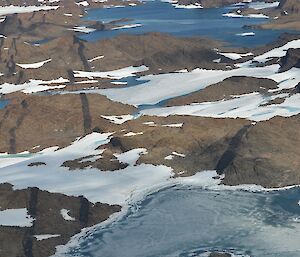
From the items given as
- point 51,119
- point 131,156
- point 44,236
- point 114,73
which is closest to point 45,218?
point 44,236

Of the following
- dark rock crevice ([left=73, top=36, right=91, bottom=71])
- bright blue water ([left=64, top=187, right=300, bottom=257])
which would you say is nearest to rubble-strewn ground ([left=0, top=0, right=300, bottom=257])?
dark rock crevice ([left=73, top=36, right=91, bottom=71])

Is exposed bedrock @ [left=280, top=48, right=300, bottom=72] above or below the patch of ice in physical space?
below

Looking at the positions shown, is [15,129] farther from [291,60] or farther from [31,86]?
[291,60]

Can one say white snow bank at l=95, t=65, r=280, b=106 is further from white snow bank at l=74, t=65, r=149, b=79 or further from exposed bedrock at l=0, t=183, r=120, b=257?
exposed bedrock at l=0, t=183, r=120, b=257

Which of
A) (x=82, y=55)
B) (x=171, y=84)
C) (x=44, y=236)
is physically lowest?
(x=171, y=84)

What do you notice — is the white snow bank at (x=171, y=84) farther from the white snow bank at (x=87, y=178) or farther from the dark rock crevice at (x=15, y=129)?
the white snow bank at (x=87, y=178)

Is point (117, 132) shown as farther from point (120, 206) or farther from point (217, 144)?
point (120, 206)

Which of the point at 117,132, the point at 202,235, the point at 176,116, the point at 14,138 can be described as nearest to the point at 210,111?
the point at 176,116

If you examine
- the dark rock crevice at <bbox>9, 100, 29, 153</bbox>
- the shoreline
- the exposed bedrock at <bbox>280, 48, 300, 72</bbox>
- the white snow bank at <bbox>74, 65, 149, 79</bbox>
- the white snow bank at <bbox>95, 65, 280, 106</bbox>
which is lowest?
the white snow bank at <bbox>74, 65, 149, 79</bbox>
